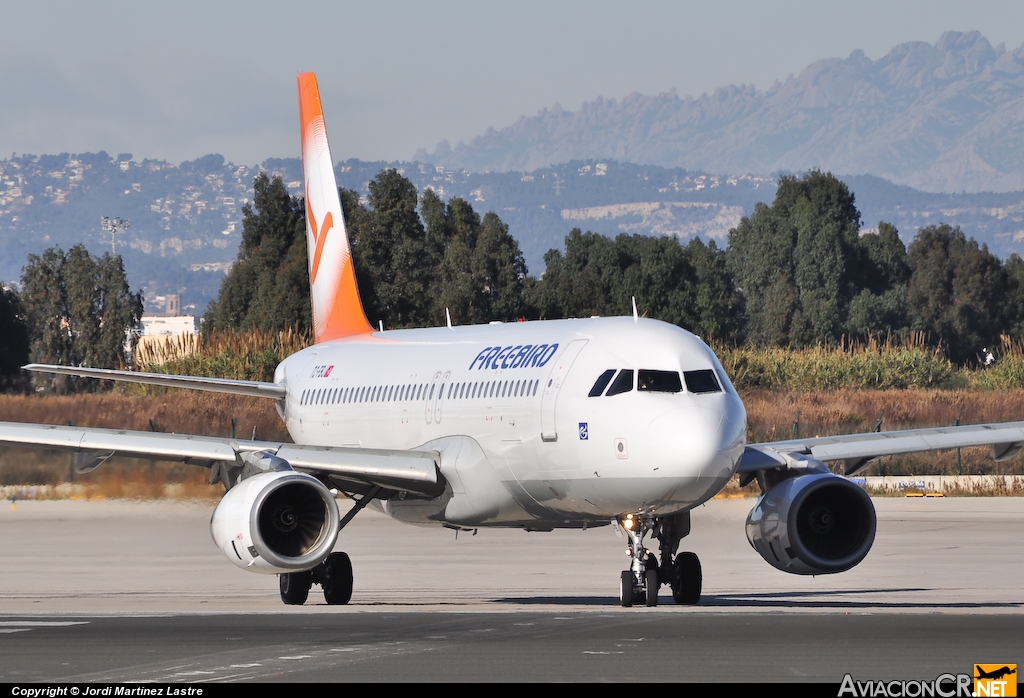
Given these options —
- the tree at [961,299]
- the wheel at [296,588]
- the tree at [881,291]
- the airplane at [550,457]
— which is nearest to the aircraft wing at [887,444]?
the airplane at [550,457]

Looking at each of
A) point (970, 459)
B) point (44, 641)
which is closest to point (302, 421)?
point (44, 641)

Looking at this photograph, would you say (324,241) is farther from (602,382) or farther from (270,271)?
(270,271)

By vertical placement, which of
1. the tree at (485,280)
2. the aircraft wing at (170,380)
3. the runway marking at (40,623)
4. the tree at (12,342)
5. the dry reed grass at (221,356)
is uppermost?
the tree at (485,280)

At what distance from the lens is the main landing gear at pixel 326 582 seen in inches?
926

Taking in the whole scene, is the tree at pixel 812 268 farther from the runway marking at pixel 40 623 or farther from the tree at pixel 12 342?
the runway marking at pixel 40 623

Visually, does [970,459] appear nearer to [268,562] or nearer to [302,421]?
[302,421]

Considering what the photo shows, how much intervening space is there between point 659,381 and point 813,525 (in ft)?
11.8

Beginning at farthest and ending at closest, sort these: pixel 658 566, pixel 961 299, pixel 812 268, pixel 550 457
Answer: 1. pixel 961 299
2. pixel 812 268
3. pixel 550 457
4. pixel 658 566

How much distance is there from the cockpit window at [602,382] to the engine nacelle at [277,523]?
3.55 m

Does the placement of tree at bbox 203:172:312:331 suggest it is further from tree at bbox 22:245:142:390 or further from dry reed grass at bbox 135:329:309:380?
tree at bbox 22:245:142:390

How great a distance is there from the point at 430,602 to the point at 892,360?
4772 cm

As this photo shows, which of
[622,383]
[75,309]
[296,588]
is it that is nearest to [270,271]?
[75,309]

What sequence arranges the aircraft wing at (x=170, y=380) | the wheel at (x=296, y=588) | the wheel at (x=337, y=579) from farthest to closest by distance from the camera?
the aircraft wing at (x=170, y=380), the wheel at (x=337, y=579), the wheel at (x=296, y=588)

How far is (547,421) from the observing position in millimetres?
22406
